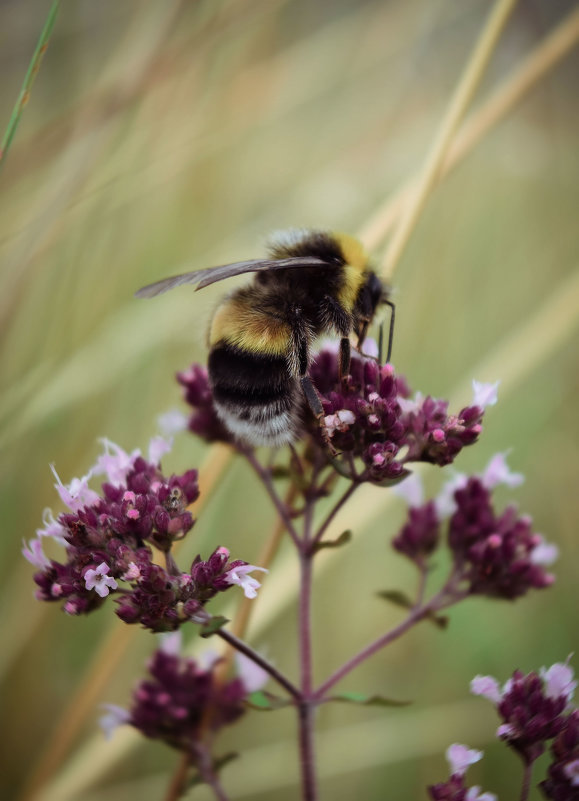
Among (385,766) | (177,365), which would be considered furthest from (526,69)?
(385,766)

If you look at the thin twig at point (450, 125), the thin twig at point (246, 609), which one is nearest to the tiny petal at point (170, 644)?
the thin twig at point (246, 609)

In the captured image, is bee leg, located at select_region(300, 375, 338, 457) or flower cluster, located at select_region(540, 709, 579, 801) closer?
flower cluster, located at select_region(540, 709, 579, 801)

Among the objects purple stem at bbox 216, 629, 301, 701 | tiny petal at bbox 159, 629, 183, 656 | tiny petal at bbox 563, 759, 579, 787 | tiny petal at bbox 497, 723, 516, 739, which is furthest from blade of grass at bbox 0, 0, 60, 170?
tiny petal at bbox 563, 759, 579, 787

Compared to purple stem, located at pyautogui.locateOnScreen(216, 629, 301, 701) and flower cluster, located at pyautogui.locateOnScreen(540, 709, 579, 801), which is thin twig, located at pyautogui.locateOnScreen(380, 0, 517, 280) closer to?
purple stem, located at pyautogui.locateOnScreen(216, 629, 301, 701)

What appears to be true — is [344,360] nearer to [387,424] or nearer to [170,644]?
[387,424]

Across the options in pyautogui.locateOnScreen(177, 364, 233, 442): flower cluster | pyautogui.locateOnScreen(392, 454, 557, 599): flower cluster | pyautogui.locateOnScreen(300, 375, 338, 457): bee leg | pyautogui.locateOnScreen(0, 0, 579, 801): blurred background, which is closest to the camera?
pyautogui.locateOnScreen(300, 375, 338, 457): bee leg

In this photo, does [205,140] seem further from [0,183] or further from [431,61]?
[431,61]

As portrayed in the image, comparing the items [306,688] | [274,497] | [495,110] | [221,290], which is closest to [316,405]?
[274,497]
